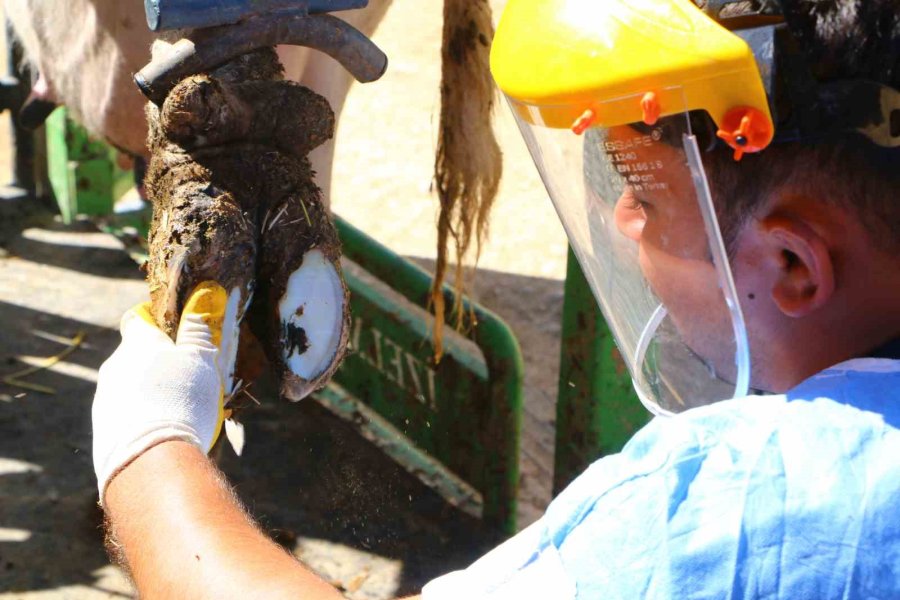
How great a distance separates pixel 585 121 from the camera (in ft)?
3.44

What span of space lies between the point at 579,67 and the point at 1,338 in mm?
3161

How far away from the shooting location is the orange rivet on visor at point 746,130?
0.98m

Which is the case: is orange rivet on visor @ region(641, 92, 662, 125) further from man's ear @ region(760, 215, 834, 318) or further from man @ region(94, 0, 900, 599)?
man's ear @ region(760, 215, 834, 318)

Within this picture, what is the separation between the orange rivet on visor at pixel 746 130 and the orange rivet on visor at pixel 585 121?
0.11 m

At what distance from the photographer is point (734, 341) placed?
1.12 meters

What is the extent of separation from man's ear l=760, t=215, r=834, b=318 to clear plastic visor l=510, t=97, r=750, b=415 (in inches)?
1.7

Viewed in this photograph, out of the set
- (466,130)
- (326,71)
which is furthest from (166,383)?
(326,71)

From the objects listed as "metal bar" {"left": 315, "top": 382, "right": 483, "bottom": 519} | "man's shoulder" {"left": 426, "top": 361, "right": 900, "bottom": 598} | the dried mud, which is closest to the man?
"man's shoulder" {"left": 426, "top": 361, "right": 900, "bottom": 598}

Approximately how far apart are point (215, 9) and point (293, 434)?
1838mm

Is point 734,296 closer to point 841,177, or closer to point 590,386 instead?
point 841,177

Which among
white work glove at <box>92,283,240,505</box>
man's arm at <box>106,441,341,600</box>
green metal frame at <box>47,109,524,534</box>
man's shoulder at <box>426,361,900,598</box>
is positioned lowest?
green metal frame at <box>47,109,524,534</box>

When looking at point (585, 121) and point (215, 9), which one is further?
point (215, 9)

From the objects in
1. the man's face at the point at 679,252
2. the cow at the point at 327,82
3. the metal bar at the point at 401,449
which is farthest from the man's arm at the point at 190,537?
the metal bar at the point at 401,449

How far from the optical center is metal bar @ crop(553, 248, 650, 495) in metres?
2.47
